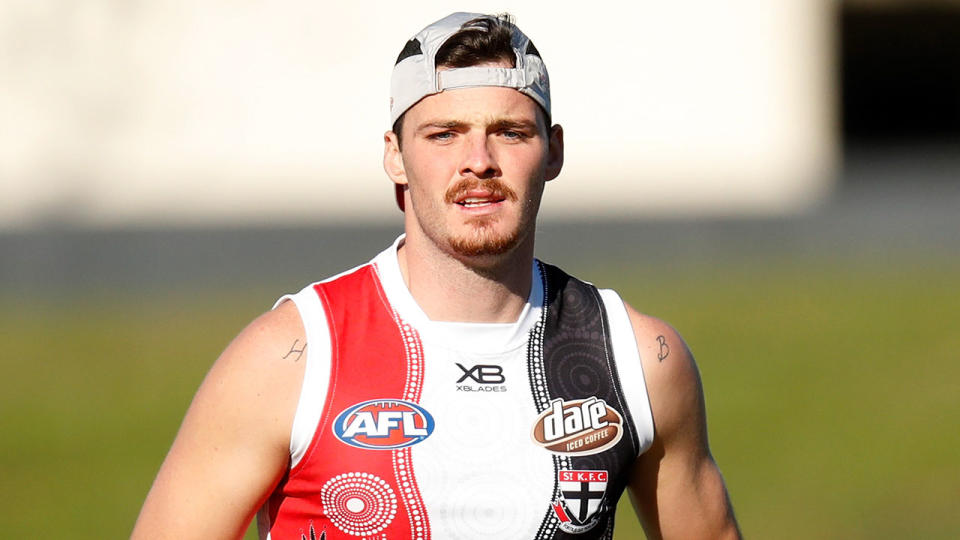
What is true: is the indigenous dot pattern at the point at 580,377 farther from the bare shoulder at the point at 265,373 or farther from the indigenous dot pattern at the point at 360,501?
the bare shoulder at the point at 265,373

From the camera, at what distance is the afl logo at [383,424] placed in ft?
14.3

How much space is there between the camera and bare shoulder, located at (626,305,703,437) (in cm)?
464

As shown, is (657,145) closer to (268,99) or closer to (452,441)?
(268,99)

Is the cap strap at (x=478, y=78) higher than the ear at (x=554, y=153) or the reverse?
higher

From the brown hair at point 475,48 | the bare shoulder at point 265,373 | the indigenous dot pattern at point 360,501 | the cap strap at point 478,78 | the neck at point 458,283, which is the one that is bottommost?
the indigenous dot pattern at point 360,501

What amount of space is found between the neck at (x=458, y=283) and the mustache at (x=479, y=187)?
0.21m

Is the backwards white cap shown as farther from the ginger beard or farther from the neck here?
the neck

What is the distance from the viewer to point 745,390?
1714 cm

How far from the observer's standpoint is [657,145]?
1134 inches

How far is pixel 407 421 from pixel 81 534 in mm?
8347

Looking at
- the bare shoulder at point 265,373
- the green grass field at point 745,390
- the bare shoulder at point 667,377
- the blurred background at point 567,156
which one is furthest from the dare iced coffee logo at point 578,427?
the blurred background at point 567,156

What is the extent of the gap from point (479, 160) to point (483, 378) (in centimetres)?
65

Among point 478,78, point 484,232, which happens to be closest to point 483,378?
point 484,232

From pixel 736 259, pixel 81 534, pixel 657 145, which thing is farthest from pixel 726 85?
pixel 81 534
